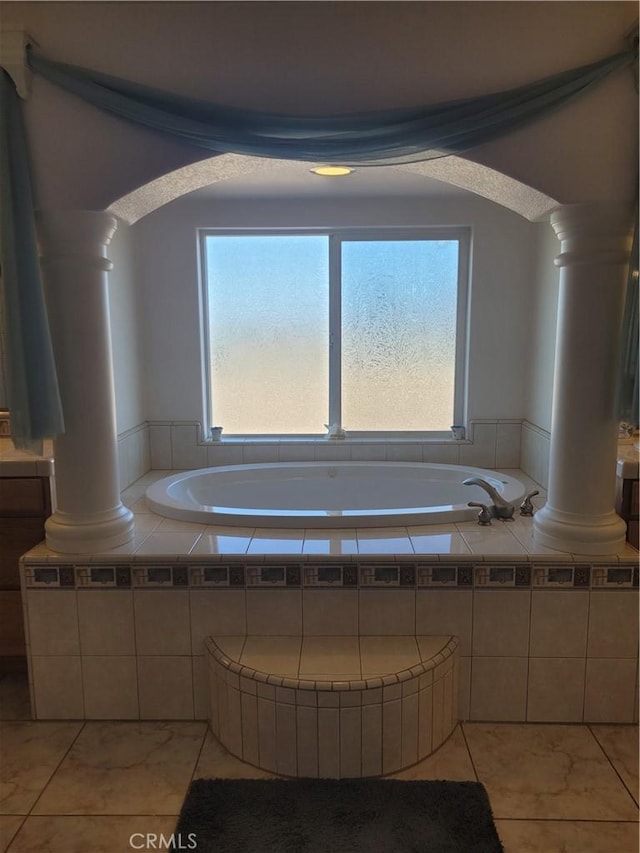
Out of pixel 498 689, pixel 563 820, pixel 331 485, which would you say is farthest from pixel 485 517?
pixel 331 485

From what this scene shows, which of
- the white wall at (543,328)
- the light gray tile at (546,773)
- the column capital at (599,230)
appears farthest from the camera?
the white wall at (543,328)

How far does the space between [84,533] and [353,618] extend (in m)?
0.97

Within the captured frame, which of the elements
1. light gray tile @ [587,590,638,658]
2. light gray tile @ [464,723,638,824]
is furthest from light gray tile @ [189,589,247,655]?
light gray tile @ [587,590,638,658]

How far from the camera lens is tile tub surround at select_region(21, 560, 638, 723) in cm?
203

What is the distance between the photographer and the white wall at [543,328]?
119 inches

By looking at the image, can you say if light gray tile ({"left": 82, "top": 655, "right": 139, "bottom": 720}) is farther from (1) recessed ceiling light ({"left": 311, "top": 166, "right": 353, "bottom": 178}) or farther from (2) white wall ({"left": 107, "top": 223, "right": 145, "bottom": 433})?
(1) recessed ceiling light ({"left": 311, "top": 166, "right": 353, "bottom": 178})

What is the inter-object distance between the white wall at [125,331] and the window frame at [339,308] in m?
0.36

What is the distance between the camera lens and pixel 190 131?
6.12ft

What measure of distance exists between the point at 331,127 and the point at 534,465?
2.07m

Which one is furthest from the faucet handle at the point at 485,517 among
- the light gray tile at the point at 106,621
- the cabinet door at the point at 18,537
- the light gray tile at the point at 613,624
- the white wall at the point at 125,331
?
the white wall at the point at 125,331

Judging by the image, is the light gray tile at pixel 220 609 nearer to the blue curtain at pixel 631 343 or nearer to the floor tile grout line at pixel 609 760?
the floor tile grout line at pixel 609 760

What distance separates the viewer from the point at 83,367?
79.8 inches

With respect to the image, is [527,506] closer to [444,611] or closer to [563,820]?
Answer: [444,611]

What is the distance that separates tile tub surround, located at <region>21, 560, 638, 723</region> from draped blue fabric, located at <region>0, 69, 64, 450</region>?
526 millimetres
